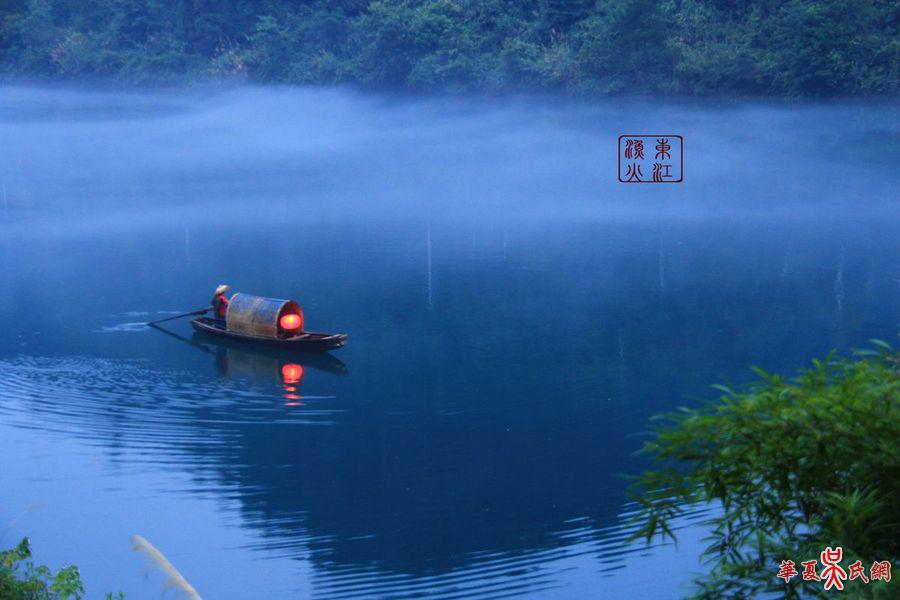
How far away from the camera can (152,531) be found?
12.3m

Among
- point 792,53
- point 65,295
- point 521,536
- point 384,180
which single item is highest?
point 792,53

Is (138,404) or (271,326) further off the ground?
(271,326)

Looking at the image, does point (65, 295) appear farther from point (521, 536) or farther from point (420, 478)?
point (521, 536)

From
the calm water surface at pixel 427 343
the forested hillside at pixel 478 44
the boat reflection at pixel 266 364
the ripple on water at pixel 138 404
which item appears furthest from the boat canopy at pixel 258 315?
the forested hillside at pixel 478 44

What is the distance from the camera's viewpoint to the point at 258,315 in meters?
20.1

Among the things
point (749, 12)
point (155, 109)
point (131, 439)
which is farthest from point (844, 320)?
point (155, 109)

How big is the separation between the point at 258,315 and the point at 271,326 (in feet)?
1.32

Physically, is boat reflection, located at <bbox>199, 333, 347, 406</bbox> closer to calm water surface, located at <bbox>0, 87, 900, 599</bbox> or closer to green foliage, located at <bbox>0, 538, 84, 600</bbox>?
calm water surface, located at <bbox>0, 87, 900, 599</bbox>

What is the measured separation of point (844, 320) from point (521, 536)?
42.8ft

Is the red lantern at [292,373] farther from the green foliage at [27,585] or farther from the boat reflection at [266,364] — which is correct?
the green foliage at [27,585]

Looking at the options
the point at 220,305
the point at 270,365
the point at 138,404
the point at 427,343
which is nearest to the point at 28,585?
the point at 138,404

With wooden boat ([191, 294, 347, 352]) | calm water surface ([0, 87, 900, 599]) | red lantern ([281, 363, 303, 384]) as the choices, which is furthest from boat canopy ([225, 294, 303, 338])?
red lantern ([281, 363, 303, 384])

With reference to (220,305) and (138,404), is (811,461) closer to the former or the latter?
(138,404)

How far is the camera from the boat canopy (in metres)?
20.0
